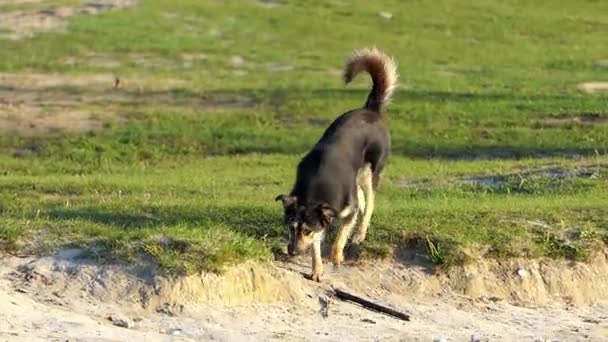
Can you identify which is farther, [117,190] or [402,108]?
[402,108]

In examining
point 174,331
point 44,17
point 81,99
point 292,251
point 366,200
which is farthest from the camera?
point 44,17

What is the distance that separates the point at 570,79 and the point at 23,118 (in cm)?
1127

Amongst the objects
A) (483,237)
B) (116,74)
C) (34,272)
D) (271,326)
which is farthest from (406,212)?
(116,74)

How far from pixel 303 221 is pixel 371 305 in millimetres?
769

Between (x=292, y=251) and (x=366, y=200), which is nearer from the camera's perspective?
(x=292, y=251)

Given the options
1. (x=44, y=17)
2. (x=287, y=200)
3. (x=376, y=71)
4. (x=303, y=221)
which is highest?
(x=376, y=71)

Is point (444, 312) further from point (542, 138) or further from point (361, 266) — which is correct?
point (542, 138)

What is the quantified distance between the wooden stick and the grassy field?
587 mm

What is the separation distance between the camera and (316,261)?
973cm

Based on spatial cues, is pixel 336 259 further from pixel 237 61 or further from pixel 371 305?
pixel 237 61

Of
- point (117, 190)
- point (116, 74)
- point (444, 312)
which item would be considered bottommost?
point (116, 74)

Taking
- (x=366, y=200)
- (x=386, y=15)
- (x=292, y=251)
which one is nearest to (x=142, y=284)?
(x=292, y=251)

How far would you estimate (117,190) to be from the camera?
45.8ft

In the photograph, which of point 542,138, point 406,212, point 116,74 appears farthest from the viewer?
point 116,74
